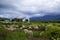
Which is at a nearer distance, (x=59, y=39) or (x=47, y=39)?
(x=59, y=39)

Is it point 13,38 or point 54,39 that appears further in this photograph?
point 54,39

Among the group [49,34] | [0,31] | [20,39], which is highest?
[0,31]

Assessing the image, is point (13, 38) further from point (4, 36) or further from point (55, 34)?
point (55, 34)

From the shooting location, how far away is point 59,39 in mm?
20422

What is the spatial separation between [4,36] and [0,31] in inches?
23.9

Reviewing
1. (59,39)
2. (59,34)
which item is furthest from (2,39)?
(59,34)

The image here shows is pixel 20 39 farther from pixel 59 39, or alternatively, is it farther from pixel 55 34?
pixel 55 34

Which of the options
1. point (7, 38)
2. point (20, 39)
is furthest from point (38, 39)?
point (7, 38)

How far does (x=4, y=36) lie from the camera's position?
488 inches

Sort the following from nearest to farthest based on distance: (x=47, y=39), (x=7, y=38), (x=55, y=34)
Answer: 1. (x=7, y=38)
2. (x=47, y=39)
3. (x=55, y=34)

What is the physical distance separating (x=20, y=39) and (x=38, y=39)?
8001mm

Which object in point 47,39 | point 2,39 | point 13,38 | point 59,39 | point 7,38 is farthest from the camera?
point 47,39

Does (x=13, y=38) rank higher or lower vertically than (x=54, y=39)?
higher

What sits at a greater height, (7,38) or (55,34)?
(7,38)
